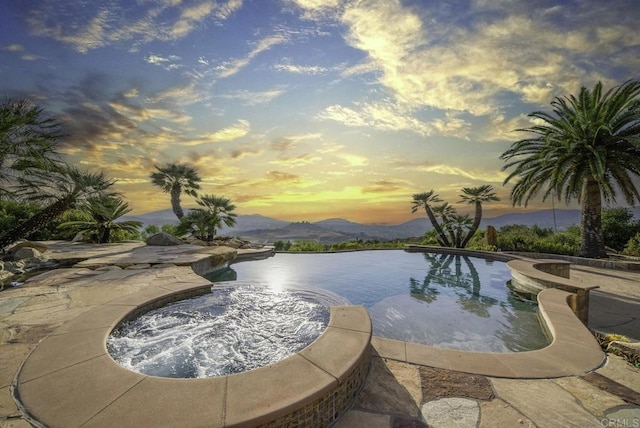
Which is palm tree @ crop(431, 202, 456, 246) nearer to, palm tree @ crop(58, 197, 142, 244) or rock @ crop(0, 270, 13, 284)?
palm tree @ crop(58, 197, 142, 244)

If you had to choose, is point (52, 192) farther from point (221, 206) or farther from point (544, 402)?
point (544, 402)

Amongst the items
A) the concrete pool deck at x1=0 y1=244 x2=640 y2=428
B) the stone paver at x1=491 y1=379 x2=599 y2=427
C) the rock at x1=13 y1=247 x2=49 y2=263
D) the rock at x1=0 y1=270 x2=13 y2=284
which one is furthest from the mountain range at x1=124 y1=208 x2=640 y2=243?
the stone paver at x1=491 y1=379 x2=599 y2=427

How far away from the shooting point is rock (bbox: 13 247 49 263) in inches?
263

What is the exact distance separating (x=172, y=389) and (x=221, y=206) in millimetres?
15437

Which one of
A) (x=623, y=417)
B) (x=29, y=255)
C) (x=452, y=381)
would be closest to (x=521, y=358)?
(x=623, y=417)

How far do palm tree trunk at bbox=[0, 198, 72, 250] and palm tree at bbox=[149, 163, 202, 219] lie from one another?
41.3ft

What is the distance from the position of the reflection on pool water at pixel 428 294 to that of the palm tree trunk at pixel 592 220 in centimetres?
406

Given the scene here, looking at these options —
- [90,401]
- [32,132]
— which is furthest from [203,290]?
[32,132]

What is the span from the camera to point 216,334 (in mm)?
3492

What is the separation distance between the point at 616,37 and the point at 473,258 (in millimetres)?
9821

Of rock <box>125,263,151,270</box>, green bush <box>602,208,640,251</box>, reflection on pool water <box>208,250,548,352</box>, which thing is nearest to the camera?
reflection on pool water <box>208,250,548,352</box>

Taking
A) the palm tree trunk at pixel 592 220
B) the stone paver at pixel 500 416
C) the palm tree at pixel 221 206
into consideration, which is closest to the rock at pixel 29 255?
the palm tree at pixel 221 206

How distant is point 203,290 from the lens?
5250 millimetres

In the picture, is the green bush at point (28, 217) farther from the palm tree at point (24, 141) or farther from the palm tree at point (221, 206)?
the palm tree at point (221, 206)
